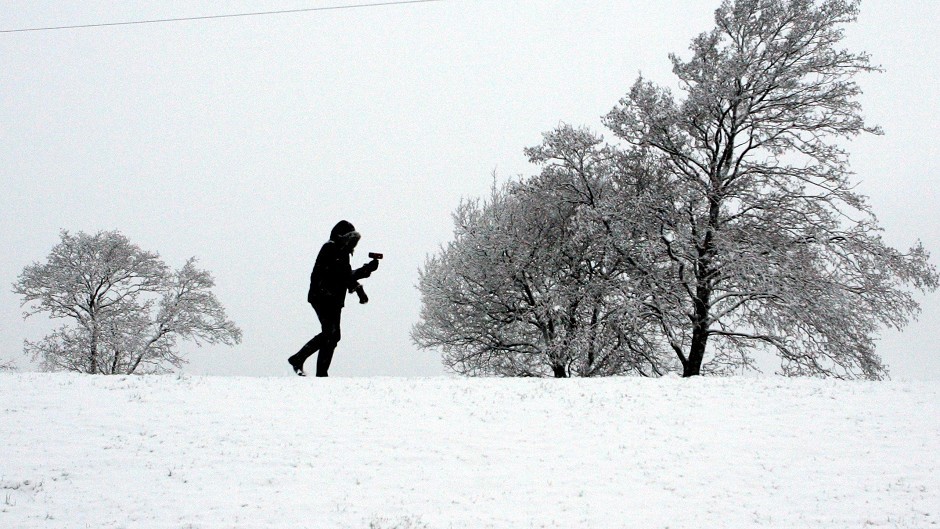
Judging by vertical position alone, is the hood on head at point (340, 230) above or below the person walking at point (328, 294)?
above

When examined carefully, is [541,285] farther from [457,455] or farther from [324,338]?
[457,455]

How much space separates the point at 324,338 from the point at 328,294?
2.79ft

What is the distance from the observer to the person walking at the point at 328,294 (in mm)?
13406

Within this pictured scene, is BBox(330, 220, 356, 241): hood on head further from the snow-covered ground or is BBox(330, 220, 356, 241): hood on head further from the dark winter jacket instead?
the snow-covered ground

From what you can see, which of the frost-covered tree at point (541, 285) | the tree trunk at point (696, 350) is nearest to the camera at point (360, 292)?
the frost-covered tree at point (541, 285)

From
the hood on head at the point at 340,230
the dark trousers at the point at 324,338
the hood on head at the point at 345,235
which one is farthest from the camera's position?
the hood on head at the point at 340,230

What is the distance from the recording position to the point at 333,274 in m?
13.6

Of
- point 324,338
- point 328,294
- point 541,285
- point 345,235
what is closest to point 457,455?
point 324,338

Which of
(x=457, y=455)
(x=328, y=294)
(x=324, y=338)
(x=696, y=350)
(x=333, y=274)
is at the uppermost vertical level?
(x=333, y=274)

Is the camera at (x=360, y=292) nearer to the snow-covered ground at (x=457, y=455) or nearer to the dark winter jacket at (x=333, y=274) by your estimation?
the dark winter jacket at (x=333, y=274)

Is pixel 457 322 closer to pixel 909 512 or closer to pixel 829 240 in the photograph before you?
pixel 829 240

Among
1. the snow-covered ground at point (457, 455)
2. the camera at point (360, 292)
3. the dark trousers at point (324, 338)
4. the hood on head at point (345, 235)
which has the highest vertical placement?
the hood on head at point (345, 235)

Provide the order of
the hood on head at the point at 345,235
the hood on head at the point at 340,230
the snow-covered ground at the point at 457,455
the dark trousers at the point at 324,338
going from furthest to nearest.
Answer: the hood on head at the point at 340,230 < the hood on head at the point at 345,235 < the dark trousers at the point at 324,338 < the snow-covered ground at the point at 457,455

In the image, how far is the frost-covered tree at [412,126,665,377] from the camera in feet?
71.5
